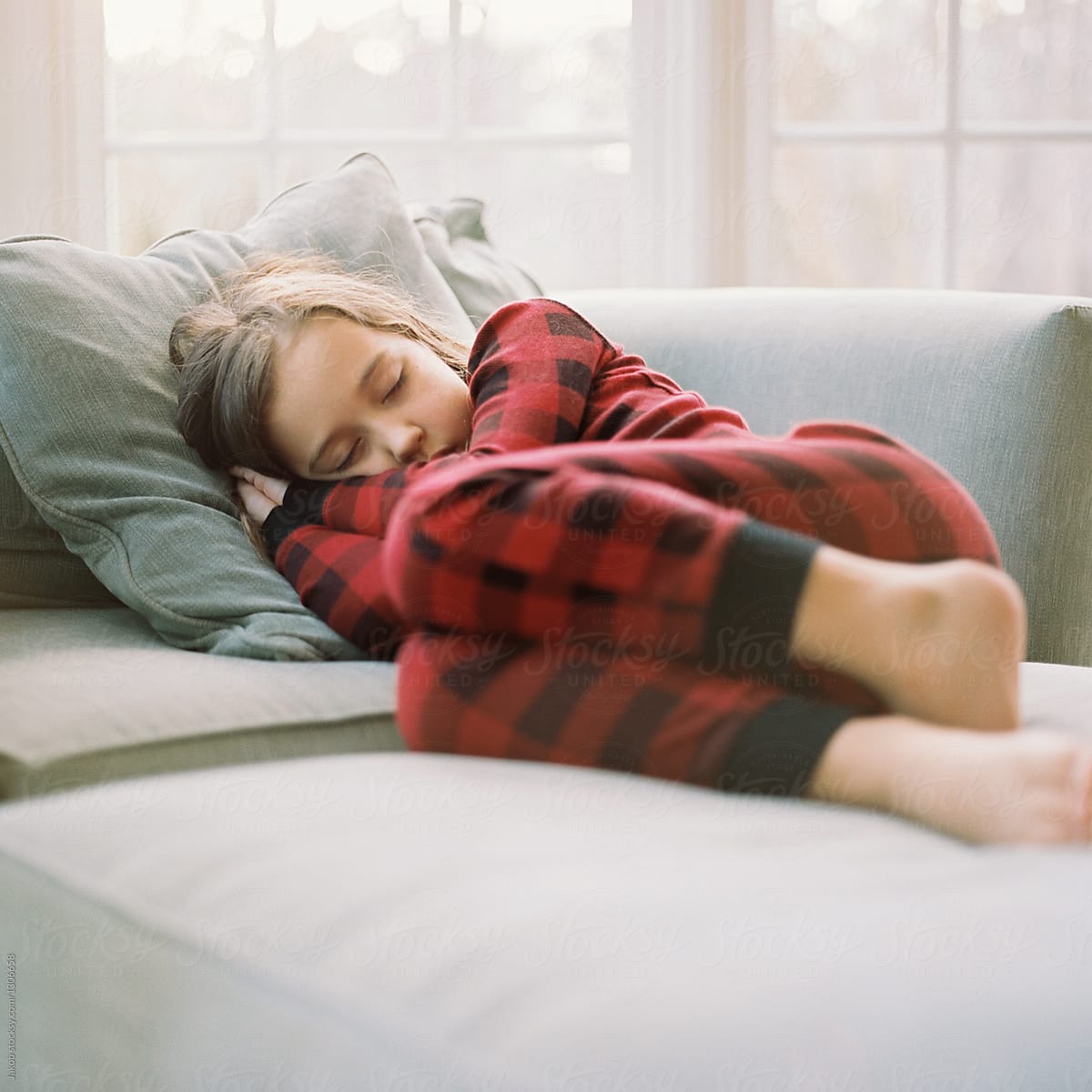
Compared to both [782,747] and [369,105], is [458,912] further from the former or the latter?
[369,105]

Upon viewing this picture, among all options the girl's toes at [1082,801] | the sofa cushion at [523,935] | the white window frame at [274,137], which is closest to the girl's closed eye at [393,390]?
the sofa cushion at [523,935]

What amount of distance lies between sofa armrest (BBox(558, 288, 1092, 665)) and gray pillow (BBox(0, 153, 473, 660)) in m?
0.29

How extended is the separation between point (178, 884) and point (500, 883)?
176mm

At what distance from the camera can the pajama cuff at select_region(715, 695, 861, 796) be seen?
625 millimetres

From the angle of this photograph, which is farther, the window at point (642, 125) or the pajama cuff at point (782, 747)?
the window at point (642, 125)

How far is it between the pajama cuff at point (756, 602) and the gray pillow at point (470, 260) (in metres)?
0.70

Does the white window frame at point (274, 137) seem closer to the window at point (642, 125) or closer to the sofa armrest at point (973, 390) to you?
the window at point (642, 125)

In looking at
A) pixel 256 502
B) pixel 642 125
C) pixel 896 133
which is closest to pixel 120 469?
pixel 256 502

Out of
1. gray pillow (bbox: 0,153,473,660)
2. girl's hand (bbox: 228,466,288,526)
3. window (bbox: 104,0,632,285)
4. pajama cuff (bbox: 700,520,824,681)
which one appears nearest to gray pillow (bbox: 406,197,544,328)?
gray pillow (bbox: 0,153,473,660)

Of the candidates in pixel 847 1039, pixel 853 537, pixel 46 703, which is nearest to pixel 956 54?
pixel 853 537

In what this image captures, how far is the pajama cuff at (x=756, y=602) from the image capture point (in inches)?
24.8

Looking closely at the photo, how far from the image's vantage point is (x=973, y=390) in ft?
3.33

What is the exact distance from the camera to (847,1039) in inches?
19.0

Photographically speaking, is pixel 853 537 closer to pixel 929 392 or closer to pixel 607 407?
pixel 607 407
